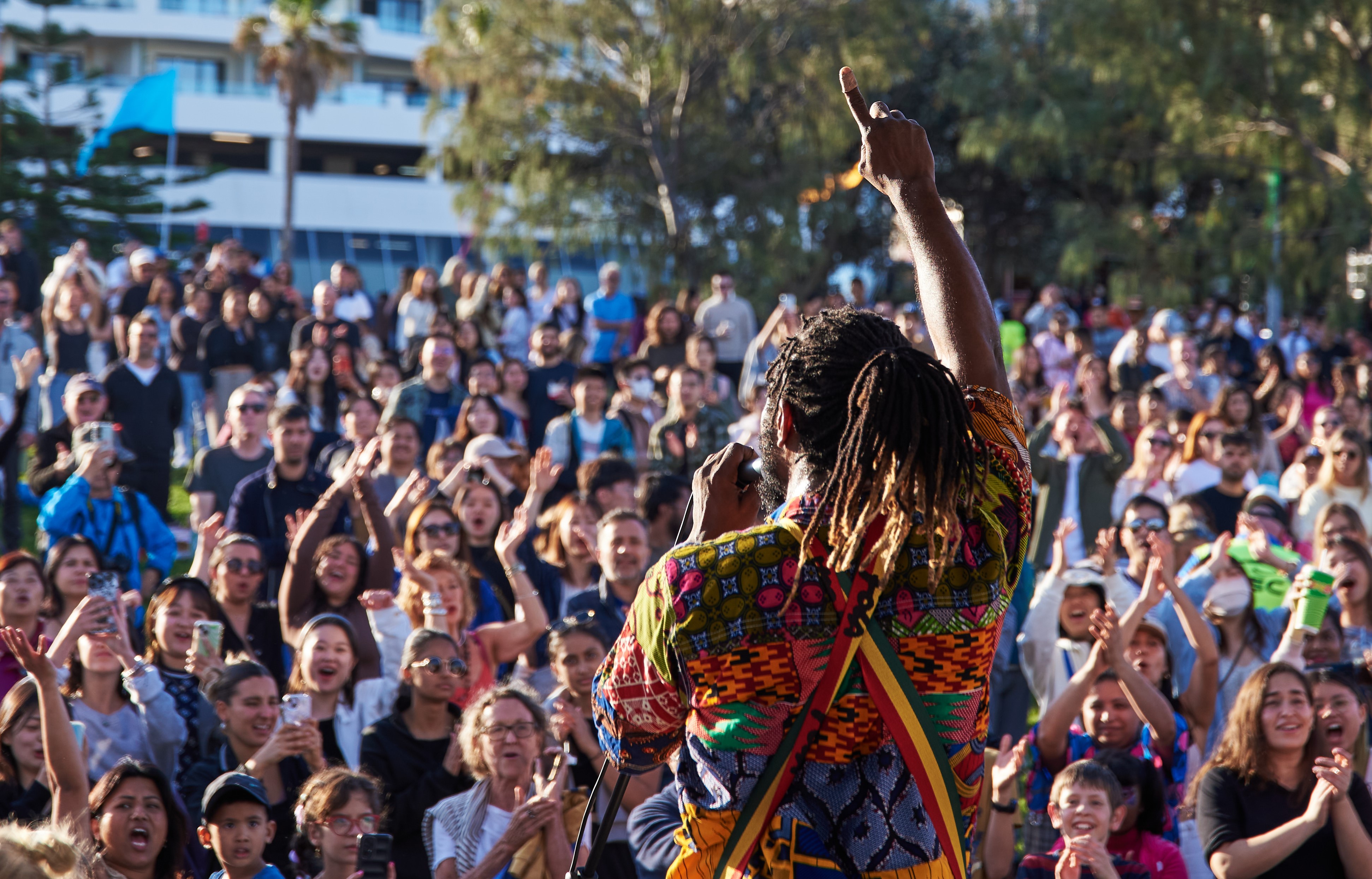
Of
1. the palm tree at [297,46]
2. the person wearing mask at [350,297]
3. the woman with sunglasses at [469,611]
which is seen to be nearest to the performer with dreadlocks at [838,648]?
the woman with sunglasses at [469,611]

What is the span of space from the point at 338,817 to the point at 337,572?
2254mm

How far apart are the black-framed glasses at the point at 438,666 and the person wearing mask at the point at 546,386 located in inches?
223

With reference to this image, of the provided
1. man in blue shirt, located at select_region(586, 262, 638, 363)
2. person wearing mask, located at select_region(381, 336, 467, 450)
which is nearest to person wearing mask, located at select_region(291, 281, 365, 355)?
person wearing mask, located at select_region(381, 336, 467, 450)

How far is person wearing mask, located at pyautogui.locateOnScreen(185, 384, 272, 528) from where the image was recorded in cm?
898

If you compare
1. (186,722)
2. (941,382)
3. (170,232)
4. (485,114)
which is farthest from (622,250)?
(941,382)

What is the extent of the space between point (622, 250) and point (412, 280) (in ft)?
35.3

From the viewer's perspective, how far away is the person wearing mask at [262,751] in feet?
16.7

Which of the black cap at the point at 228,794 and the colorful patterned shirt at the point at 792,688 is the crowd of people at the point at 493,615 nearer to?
the black cap at the point at 228,794

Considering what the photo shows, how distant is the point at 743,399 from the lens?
1253 cm

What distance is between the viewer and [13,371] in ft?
40.3

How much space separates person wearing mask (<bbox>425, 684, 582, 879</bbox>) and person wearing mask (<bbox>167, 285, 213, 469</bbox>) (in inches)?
322

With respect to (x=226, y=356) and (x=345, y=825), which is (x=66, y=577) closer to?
(x=345, y=825)

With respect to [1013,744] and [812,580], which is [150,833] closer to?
[812,580]

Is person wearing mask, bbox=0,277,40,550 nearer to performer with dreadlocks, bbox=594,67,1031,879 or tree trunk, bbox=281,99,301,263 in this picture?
performer with dreadlocks, bbox=594,67,1031,879
